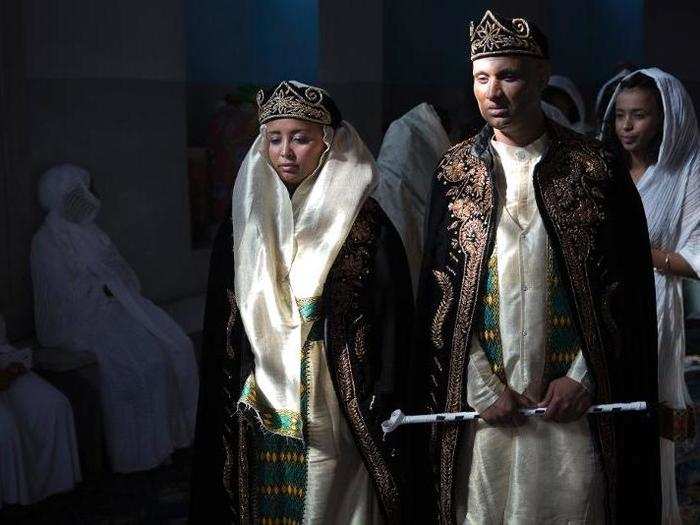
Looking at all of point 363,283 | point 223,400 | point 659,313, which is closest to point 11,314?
point 223,400

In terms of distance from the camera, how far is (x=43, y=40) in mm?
4695

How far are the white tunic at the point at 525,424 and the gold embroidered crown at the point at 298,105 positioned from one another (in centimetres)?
47

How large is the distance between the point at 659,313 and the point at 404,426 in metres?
1.08

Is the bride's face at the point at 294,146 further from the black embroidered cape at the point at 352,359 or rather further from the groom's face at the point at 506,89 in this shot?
the groom's face at the point at 506,89

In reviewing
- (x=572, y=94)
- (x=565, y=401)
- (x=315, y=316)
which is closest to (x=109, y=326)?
(x=315, y=316)

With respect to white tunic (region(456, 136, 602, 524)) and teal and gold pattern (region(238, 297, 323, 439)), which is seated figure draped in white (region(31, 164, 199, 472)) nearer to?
teal and gold pattern (region(238, 297, 323, 439))

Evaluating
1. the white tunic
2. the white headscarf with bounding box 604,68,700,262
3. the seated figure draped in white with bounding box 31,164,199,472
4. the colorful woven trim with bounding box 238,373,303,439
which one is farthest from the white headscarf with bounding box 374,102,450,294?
the white tunic

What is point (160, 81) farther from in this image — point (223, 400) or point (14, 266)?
point (223, 400)

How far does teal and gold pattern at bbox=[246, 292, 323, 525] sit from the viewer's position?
10.3ft

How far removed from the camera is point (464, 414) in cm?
294

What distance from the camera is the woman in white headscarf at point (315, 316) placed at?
3.13m

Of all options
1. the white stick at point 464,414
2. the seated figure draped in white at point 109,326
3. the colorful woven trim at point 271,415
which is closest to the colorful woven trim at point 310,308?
the colorful woven trim at point 271,415

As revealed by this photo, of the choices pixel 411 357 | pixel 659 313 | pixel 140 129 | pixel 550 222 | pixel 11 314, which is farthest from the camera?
pixel 140 129

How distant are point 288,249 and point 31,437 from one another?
1630 mm
